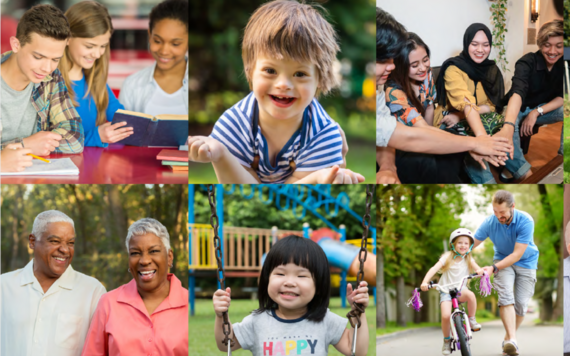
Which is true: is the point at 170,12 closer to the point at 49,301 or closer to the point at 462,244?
the point at 49,301

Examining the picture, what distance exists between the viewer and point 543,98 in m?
5.60

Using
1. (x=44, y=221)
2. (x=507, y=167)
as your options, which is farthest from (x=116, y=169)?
(x=507, y=167)

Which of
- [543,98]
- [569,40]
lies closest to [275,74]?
[543,98]

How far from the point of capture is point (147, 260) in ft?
14.8

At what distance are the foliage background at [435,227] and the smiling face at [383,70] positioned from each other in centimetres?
87

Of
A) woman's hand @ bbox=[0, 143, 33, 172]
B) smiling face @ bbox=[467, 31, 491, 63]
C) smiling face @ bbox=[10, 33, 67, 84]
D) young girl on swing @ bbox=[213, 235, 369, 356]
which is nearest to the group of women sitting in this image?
smiling face @ bbox=[467, 31, 491, 63]

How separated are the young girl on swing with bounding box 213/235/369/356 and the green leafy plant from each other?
2575 mm

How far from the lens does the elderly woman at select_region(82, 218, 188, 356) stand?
4402 mm

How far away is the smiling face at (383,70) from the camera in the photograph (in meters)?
5.40

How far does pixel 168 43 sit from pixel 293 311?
2.48 m

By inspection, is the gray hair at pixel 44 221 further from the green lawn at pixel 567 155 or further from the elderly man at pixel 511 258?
the green lawn at pixel 567 155

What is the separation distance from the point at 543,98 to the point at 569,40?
3.03ft

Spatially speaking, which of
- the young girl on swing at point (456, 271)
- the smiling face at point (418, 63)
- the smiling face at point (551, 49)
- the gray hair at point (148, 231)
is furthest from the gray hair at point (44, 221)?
the smiling face at point (551, 49)

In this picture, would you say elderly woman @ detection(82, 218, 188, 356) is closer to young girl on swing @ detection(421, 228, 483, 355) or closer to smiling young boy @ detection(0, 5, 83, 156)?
smiling young boy @ detection(0, 5, 83, 156)
